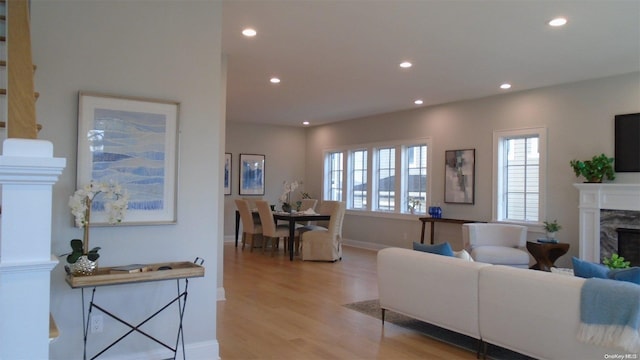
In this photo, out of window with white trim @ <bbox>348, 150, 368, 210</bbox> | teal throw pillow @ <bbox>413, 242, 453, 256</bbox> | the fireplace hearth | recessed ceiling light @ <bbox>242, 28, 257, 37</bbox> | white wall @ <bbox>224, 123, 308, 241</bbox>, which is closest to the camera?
teal throw pillow @ <bbox>413, 242, 453, 256</bbox>

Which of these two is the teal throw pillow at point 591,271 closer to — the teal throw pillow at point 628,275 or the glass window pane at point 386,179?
the teal throw pillow at point 628,275

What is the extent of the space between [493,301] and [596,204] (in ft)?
11.1

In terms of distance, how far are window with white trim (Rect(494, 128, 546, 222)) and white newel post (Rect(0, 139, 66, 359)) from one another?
21.2 ft

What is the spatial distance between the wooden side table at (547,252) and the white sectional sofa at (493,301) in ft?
9.11

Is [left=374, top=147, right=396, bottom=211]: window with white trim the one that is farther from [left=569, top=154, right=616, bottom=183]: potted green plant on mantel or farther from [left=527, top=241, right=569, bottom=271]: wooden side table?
[left=569, top=154, right=616, bottom=183]: potted green plant on mantel

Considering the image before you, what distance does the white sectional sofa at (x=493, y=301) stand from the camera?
2.89m

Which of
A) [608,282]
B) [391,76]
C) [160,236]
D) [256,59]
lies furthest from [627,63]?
[160,236]

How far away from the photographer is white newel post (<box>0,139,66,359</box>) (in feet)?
4.77

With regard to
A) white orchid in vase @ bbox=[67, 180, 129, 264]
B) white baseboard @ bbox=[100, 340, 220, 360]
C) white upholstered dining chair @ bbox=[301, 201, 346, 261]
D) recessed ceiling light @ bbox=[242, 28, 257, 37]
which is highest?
recessed ceiling light @ bbox=[242, 28, 257, 37]

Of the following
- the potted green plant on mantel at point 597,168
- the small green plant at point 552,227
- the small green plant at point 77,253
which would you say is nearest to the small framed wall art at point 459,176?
the small green plant at point 552,227

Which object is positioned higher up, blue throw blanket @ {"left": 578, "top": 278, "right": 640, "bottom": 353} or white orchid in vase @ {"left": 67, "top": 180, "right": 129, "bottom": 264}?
white orchid in vase @ {"left": 67, "top": 180, "right": 129, "bottom": 264}

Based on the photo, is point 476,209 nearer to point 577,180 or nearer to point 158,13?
point 577,180

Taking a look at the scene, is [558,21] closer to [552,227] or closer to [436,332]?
[436,332]

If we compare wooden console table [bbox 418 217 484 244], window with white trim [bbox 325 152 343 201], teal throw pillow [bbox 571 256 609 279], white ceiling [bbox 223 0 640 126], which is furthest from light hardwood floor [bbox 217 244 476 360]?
window with white trim [bbox 325 152 343 201]
